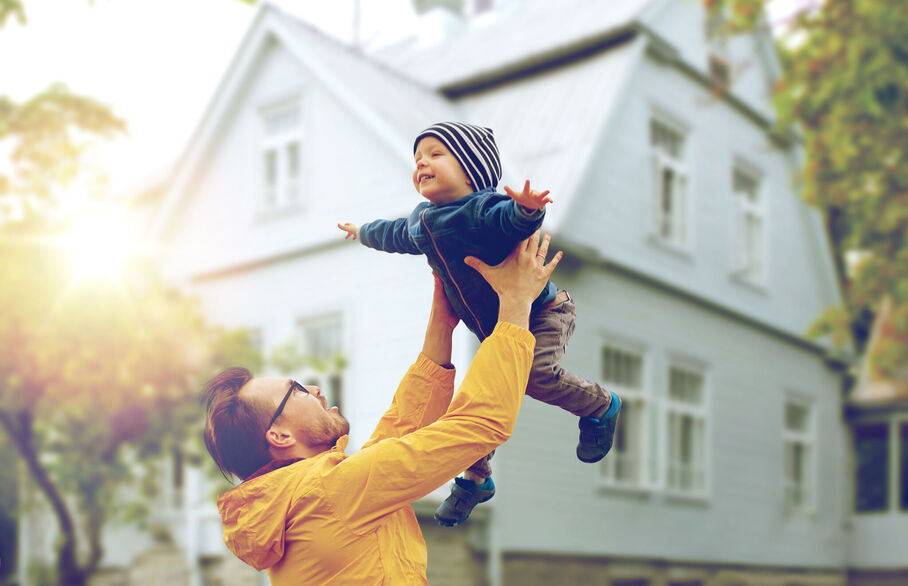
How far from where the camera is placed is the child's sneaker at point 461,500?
8.57ft

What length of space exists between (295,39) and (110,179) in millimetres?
4692

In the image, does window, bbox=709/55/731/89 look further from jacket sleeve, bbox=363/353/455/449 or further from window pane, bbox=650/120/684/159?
jacket sleeve, bbox=363/353/455/449

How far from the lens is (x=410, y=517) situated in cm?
266

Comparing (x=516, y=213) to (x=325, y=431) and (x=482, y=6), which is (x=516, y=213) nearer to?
(x=325, y=431)

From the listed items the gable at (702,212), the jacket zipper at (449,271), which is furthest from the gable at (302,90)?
the jacket zipper at (449,271)

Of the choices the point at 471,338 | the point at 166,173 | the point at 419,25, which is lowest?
the point at 471,338

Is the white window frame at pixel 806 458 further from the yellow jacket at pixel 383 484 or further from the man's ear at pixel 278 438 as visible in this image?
the man's ear at pixel 278 438

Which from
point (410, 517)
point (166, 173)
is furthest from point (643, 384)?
point (410, 517)

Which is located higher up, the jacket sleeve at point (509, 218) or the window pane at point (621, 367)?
the window pane at point (621, 367)

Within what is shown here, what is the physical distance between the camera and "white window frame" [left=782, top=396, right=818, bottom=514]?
18203 millimetres

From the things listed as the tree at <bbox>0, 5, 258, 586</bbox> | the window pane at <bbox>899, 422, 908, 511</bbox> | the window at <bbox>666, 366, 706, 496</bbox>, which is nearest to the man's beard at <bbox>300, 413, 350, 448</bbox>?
the tree at <bbox>0, 5, 258, 586</bbox>

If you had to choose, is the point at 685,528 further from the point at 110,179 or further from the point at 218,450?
the point at 218,450

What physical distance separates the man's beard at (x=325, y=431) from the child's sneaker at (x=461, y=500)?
29 centimetres

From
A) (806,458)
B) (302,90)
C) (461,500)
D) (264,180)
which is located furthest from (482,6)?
(461,500)
